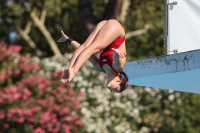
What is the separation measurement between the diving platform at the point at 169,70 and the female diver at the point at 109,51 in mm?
418

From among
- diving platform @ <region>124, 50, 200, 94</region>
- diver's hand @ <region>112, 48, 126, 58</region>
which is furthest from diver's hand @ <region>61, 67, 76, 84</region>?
diving platform @ <region>124, 50, 200, 94</region>

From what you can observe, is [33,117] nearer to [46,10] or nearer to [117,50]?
[117,50]

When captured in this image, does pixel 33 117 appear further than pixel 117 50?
Yes

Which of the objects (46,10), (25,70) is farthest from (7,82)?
(46,10)

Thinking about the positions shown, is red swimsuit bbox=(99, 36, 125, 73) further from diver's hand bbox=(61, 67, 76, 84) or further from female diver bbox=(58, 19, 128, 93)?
diver's hand bbox=(61, 67, 76, 84)

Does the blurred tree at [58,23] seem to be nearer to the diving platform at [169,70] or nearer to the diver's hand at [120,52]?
the diving platform at [169,70]

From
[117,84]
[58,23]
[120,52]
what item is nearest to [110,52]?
[117,84]

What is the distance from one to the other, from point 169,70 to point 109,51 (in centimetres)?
65

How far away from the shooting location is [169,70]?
6.28 meters

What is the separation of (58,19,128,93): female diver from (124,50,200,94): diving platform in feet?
1.37

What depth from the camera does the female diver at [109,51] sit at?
567 cm

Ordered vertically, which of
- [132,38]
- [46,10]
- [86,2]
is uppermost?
[86,2]

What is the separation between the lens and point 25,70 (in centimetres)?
1234

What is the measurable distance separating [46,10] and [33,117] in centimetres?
877
